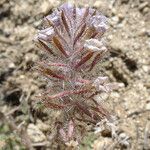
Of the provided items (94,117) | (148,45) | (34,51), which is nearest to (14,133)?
(34,51)

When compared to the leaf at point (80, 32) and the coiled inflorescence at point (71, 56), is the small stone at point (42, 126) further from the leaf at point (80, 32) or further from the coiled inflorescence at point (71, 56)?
the leaf at point (80, 32)

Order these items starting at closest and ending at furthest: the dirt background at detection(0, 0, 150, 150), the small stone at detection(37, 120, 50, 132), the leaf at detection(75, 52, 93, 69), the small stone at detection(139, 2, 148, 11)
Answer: the leaf at detection(75, 52, 93, 69) < the dirt background at detection(0, 0, 150, 150) < the small stone at detection(37, 120, 50, 132) < the small stone at detection(139, 2, 148, 11)

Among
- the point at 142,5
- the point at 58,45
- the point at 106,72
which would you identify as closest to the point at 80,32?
the point at 58,45

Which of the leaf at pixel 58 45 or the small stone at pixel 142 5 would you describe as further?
the small stone at pixel 142 5

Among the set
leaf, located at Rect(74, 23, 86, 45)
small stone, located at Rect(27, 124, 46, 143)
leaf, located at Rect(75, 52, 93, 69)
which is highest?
leaf, located at Rect(74, 23, 86, 45)

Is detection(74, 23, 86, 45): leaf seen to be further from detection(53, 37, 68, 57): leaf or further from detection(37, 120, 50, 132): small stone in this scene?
detection(37, 120, 50, 132): small stone

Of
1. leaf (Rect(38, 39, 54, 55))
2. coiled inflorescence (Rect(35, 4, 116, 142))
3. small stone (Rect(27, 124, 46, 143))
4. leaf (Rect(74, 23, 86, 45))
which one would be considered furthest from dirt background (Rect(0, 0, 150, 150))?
leaf (Rect(74, 23, 86, 45))

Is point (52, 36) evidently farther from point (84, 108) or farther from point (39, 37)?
point (84, 108)

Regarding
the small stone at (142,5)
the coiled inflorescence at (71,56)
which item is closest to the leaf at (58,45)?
the coiled inflorescence at (71,56)
